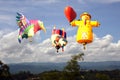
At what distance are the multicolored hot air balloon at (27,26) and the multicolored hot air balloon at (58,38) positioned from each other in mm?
5503

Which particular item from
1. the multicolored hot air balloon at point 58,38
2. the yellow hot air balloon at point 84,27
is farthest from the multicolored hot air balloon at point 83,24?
the multicolored hot air balloon at point 58,38

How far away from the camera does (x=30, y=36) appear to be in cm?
3491

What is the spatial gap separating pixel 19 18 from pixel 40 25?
8.20 feet

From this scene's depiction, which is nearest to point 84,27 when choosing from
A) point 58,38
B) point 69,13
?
point 69,13

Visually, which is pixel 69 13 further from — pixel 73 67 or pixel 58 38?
pixel 73 67

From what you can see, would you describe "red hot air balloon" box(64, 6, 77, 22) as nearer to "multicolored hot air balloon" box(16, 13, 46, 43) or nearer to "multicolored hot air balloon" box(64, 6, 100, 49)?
"multicolored hot air balloon" box(64, 6, 100, 49)

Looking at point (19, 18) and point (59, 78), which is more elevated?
point (19, 18)

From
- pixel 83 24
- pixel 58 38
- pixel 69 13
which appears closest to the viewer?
pixel 69 13

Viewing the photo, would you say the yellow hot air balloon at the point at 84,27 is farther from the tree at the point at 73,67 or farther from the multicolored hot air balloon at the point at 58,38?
the tree at the point at 73,67

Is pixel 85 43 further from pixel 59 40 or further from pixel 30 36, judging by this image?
pixel 59 40

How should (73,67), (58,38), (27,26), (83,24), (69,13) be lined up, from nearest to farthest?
(69,13) → (83,24) → (27,26) → (58,38) → (73,67)

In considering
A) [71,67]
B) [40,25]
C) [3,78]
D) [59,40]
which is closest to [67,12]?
[40,25]

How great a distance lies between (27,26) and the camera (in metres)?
35.4

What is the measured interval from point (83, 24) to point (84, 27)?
0.93ft
